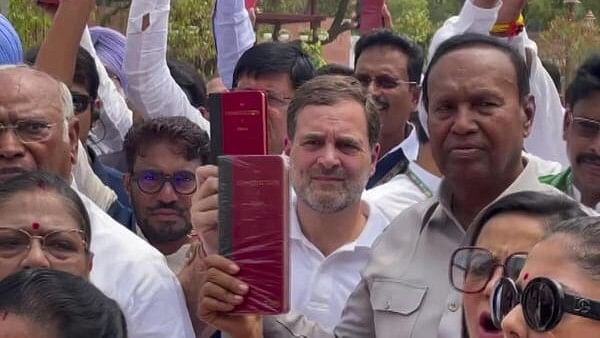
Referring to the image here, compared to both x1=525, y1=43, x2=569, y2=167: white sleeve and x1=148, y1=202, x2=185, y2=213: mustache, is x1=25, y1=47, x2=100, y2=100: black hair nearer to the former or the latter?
x1=148, y1=202, x2=185, y2=213: mustache

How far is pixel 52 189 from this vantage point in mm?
2773

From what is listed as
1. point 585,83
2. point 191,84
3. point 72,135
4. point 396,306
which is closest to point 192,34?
point 191,84

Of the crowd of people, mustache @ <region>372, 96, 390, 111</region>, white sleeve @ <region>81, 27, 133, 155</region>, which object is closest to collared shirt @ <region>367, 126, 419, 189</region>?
the crowd of people

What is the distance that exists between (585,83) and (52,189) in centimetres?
168

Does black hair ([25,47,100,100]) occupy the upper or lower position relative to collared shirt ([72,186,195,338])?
upper

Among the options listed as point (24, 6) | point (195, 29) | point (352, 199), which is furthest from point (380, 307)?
point (195, 29)

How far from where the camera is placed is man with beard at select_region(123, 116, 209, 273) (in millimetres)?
3855

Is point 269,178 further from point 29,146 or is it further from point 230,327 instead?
point 29,146

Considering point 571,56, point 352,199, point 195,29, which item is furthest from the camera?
point 571,56

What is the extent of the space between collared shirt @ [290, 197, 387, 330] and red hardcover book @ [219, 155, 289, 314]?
694 mm

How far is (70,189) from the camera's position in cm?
283

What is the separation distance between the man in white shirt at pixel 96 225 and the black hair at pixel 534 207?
2.77 feet

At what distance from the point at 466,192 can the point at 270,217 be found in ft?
2.27

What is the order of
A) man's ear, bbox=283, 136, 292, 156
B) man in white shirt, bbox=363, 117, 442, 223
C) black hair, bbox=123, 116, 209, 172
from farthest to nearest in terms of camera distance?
black hair, bbox=123, 116, 209, 172, man in white shirt, bbox=363, 117, 442, 223, man's ear, bbox=283, 136, 292, 156
